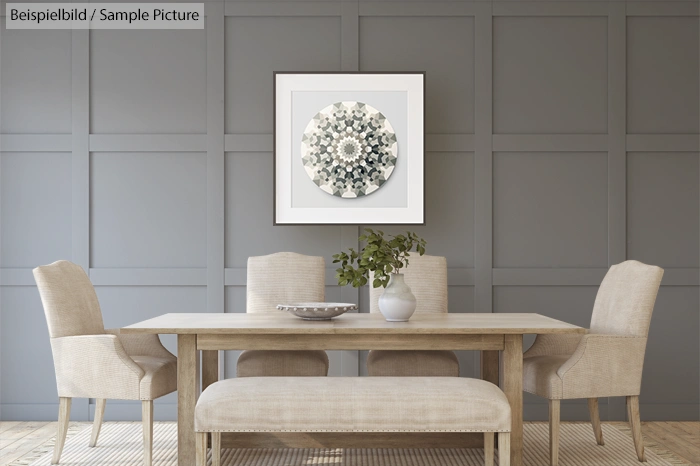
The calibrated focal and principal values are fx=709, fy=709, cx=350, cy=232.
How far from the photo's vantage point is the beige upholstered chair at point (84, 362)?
9.84 ft

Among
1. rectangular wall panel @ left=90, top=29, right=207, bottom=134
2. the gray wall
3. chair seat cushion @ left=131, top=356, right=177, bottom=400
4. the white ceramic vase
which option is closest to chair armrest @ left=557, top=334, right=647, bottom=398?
the white ceramic vase

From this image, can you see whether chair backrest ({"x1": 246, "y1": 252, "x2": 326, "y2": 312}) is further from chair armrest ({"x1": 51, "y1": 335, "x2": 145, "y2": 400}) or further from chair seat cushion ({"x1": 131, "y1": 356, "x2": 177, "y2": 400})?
chair armrest ({"x1": 51, "y1": 335, "x2": 145, "y2": 400})

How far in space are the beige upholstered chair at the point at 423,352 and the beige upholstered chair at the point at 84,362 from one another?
1039mm

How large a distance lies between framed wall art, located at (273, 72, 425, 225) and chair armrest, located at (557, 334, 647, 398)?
1.40 meters

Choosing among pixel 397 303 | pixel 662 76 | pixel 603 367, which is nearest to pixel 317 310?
pixel 397 303

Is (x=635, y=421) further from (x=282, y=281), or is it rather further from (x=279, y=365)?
(x=282, y=281)

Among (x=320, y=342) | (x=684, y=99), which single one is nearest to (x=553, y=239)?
(x=684, y=99)

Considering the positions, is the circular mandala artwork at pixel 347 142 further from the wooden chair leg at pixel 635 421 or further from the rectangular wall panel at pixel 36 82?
the wooden chair leg at pixel 635 421

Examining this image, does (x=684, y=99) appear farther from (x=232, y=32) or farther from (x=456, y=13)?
(x=232, y=32)

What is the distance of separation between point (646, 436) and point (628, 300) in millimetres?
1057

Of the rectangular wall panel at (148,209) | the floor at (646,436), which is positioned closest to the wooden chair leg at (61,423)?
the floor at (646,436)

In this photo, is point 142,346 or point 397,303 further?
point 142,346

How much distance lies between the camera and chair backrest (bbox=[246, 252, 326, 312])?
12.4 ft

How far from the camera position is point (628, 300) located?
10.6 feet
